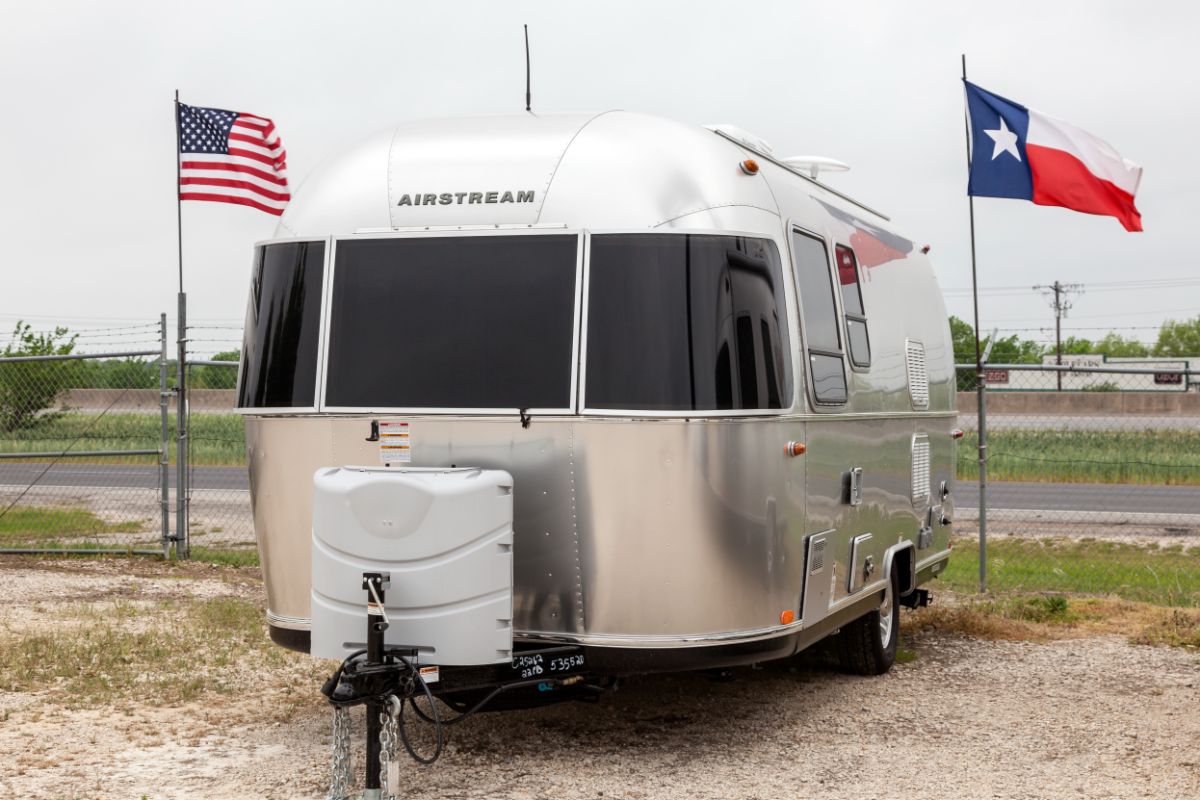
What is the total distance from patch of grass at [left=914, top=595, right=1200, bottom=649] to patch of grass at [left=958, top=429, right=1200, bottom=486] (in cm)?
775

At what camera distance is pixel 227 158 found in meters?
13.6

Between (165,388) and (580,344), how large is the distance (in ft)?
27.3

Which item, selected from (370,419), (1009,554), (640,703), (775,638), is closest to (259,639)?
(640,703)

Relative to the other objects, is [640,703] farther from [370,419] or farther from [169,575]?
[169,575]

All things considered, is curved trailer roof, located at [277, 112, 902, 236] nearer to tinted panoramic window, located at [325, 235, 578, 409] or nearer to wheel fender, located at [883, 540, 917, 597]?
tinted panoramic window, located at [325, 235, 578, 409]

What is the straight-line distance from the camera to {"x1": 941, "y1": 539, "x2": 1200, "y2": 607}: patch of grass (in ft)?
38.7

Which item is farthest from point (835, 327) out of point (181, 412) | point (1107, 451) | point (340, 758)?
point (1107, 451)

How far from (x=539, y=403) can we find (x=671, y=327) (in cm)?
66

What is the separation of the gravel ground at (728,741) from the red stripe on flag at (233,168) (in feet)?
23.0

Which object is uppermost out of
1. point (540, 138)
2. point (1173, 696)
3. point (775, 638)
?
point (540, 138)

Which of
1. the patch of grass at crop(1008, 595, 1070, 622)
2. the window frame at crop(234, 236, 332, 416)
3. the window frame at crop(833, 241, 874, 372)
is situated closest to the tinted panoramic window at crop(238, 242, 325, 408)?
the window frame at crop(234, 236, 332, 416)

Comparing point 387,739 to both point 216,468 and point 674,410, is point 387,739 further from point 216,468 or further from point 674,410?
point 216,468

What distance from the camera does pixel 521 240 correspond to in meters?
6.10

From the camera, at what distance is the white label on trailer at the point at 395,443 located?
6074 mm
